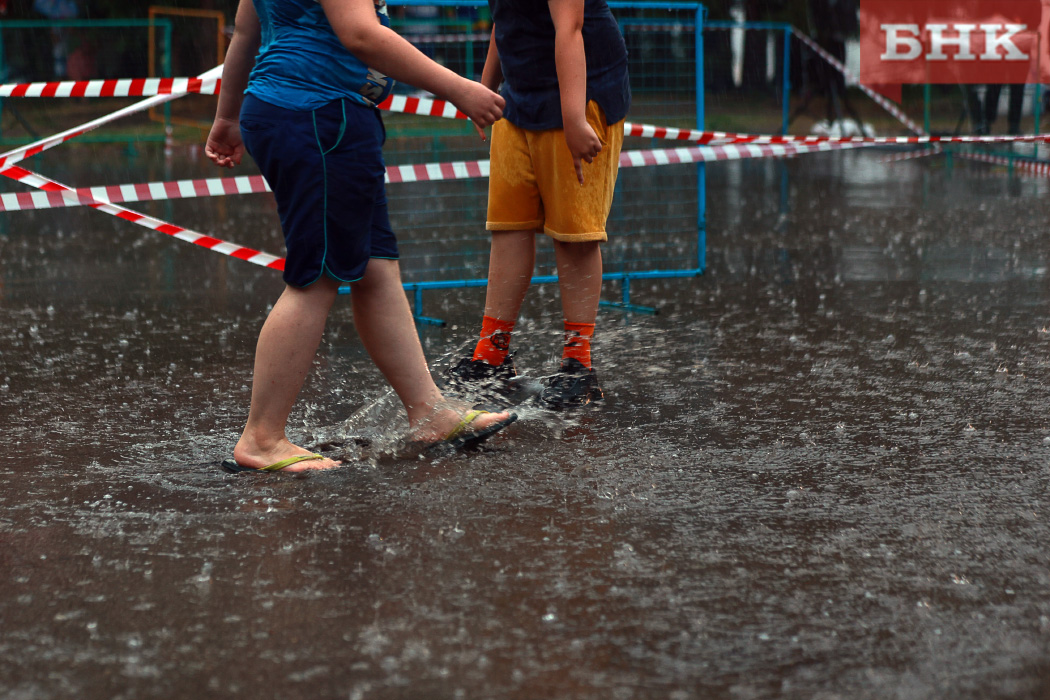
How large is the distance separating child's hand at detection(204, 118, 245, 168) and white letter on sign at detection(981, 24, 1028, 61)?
1357cm

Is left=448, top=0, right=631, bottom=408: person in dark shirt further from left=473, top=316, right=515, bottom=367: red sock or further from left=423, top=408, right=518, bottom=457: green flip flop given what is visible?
left=423, top=408, right=518, bottom=457: green flip flop

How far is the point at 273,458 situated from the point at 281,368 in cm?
25

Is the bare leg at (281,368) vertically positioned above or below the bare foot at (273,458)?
above

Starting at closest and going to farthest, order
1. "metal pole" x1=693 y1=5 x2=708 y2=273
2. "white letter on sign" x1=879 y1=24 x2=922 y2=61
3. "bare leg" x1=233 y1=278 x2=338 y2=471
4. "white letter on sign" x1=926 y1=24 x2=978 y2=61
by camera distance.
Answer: "bare leg" x1=233 y1=278 x2=338 y2=471 → "metal pole" x1=693 y1=5 x2=708 y2=273 → "white letter on sign" x1=926 y1=24 x2=978 y2=61 → "white letter on sign" x1=879 y1=24 x2=922 y2=61

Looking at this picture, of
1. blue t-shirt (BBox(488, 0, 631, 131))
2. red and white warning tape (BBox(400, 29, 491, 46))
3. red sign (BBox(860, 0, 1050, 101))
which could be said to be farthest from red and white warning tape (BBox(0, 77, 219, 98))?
red sign (BBox(860, 0, 1050, 101))

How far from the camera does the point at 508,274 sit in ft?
14.3

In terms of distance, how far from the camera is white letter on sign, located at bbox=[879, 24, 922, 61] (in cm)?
1573

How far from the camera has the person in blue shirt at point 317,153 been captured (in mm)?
3117

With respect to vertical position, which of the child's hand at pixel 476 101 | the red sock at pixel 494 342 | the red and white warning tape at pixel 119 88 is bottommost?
the red sock at pixel 494 342

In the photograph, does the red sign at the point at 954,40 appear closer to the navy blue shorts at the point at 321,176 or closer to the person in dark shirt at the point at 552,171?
the person in dark shirt at the point at 552,171

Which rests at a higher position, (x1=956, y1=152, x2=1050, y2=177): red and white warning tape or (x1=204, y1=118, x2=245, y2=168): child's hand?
(x1=204, y1=118, x2=245, y2=168): child's hand

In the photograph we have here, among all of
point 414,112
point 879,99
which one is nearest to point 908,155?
point 879,99

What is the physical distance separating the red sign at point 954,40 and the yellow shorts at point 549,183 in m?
12.3

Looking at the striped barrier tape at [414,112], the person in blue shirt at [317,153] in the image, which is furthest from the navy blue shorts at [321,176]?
the striped barrier tape at [414,112]
